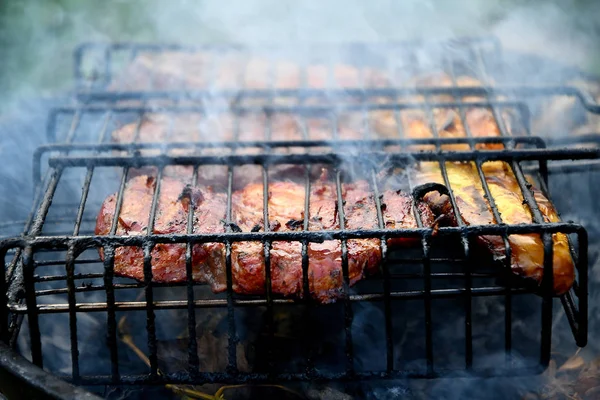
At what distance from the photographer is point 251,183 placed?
332 centimetres

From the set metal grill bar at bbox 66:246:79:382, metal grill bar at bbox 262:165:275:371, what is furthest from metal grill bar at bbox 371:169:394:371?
metal grill bar at bbox 66:246:79:382

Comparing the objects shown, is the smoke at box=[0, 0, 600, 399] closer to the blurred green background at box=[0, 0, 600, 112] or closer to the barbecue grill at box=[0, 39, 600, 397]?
the blurred green background at box=[0, 0, 600, 112]

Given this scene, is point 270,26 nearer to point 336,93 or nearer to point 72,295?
point 336,93

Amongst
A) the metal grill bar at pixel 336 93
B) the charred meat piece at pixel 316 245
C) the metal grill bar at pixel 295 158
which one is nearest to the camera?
the charred meat piece at pixel 316 245

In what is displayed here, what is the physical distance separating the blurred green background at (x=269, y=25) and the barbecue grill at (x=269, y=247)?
1.69 meters

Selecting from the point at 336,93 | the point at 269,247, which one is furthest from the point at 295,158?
the point at 336,93

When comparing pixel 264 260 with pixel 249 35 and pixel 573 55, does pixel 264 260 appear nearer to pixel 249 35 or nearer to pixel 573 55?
pixel 249 35

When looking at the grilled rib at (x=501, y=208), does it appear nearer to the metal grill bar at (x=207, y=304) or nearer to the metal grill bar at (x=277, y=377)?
the metal grill bar at (x=207, y=304)

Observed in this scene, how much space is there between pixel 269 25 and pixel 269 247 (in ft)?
13.4

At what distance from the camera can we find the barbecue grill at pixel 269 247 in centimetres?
261

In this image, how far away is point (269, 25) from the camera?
6.09m

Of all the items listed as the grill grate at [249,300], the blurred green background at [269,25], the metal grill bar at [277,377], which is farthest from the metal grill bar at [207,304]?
the blurred green background at [269,25]

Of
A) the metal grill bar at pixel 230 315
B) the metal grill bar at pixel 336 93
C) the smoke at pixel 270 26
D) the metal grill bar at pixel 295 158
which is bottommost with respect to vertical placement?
the metal grill bar at pixel 230 315

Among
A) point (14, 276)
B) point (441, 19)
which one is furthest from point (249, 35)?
point (14, 276)
